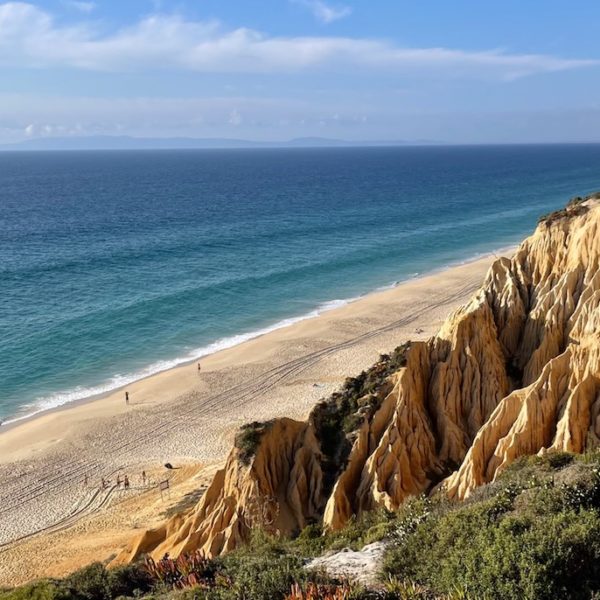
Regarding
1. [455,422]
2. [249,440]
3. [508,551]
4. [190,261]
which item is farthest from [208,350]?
[508,551]

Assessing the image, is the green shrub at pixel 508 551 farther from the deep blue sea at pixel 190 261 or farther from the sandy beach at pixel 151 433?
the deep blue sea at pixel 190 261

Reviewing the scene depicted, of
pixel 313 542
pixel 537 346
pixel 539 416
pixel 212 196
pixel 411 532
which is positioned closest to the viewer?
pixel 411 532

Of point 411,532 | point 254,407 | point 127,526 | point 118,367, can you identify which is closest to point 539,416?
point 411,532

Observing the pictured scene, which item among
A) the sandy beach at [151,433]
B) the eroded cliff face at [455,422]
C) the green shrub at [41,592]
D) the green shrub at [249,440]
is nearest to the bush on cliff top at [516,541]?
the eroded cliff face at [455,422]

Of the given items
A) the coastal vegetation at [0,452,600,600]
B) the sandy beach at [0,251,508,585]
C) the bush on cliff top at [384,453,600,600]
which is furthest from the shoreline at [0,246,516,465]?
the bush on cliff top at [384,453,600,600]

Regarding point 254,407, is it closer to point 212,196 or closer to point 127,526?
point 127,526

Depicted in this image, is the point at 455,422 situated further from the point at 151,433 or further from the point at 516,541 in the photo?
the point at 151,433
